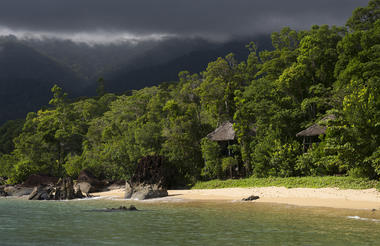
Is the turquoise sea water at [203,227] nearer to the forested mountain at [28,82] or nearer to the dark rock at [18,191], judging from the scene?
the dark rock at [18,191]

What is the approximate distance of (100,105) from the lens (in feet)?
232

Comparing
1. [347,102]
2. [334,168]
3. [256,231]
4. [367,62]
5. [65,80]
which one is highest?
[65,80]

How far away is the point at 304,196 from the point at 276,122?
926 cm

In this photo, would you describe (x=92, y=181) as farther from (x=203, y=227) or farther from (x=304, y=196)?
(x=203, y=227)

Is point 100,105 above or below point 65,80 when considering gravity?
below

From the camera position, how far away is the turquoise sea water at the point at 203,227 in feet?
35.8

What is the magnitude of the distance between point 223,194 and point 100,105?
49.5 metres

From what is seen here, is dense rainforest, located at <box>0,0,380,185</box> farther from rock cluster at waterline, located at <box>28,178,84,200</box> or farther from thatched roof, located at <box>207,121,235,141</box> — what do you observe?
rock cluster at waterline, located at <box>28,178,84,200</box>

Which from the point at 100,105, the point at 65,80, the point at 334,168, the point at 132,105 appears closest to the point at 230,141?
the point at 334,168

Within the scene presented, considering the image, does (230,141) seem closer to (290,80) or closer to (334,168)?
(290,80)

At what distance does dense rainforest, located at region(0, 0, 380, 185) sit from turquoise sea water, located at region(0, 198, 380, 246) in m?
6.83

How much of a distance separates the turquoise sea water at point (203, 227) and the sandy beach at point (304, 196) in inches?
68.3

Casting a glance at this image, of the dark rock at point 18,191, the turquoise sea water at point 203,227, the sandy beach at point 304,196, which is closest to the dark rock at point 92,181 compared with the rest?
the dark rock at point 18,191

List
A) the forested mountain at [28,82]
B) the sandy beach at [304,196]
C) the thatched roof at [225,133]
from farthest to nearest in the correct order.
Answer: the forested mountain at [28,82]
the thatched roof at [225,133]
the sandy beach at [304,196]
